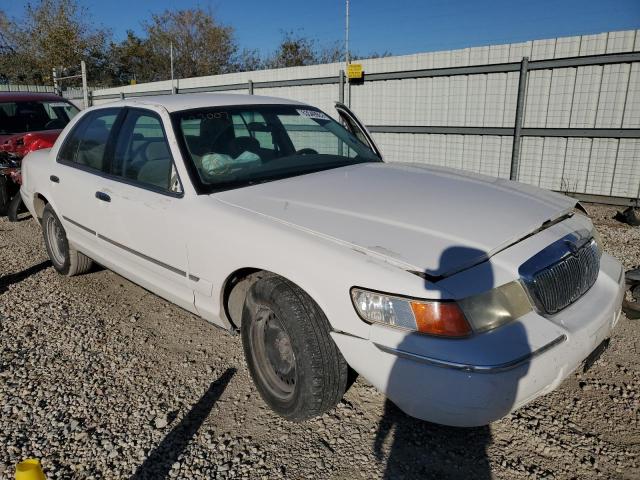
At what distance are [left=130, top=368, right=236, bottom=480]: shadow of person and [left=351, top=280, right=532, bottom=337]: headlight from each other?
46.7 inches

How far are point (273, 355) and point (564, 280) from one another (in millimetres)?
1482

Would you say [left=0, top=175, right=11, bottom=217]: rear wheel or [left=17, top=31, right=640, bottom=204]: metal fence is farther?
[left=17, top=31, right=640, bottom=204]: metal fence

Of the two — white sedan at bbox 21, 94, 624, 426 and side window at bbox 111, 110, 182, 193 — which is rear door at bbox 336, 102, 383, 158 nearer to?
white sedan at bbox 21, 94, 624, 426

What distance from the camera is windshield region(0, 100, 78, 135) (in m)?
7.94

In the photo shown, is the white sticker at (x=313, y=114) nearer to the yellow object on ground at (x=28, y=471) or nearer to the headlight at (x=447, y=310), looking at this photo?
the headlight at (x=447, y=310)

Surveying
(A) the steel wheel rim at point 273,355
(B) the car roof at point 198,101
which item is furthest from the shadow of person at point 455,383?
(B) the car roof at point 198,101

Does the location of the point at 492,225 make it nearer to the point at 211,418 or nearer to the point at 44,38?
the point at 211,418

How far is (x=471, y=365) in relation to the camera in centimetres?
193

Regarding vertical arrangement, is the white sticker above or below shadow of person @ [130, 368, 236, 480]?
above

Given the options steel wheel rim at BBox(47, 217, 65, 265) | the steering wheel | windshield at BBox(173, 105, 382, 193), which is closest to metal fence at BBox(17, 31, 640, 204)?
windshield at BBox(173, 105, 382, 193)

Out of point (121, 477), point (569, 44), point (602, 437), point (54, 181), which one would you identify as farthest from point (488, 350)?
point (569, 44)

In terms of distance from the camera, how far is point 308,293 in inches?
91.2

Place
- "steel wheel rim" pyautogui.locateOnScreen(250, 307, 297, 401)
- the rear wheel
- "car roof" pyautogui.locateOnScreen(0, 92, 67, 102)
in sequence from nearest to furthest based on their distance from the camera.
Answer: "steel wheel rim" pyautogui.locateOnScreen(250, 307, 297, 401)
the rear wheel
"car roof" pyautogui.locateOnScreen(0, 92, 67, 102)

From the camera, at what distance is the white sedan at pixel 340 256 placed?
2033mm
